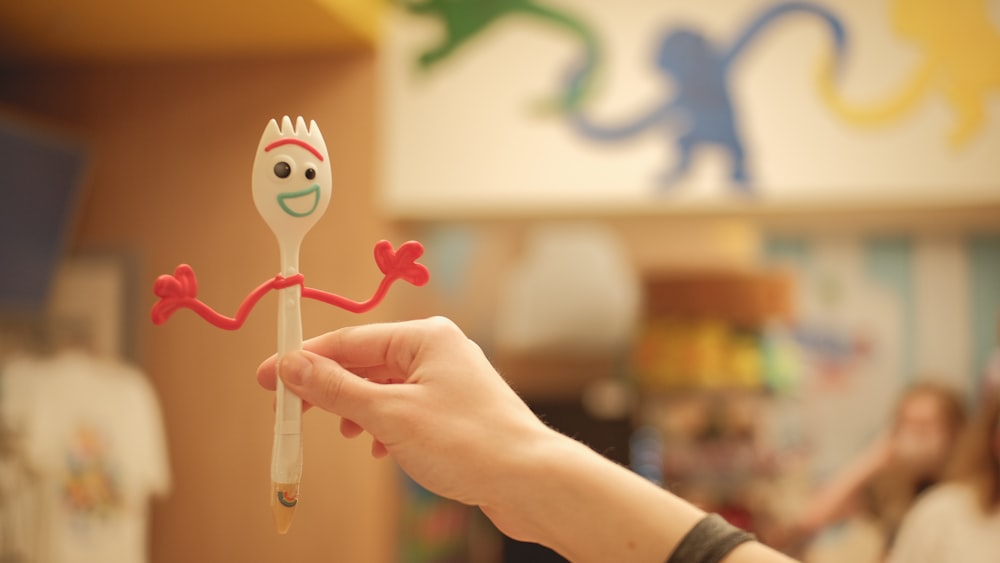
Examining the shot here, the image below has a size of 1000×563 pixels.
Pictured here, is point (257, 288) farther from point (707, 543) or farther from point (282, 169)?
point (707, 543)

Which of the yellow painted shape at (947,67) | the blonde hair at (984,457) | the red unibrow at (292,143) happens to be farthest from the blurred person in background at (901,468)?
the red unibrow at (292,143)

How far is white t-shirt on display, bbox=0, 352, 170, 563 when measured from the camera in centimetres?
172

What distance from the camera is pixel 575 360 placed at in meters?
3.65

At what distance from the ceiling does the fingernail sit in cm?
123

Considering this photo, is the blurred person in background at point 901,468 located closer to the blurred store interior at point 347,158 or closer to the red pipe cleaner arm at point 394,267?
the blurred store interior at point 347,158

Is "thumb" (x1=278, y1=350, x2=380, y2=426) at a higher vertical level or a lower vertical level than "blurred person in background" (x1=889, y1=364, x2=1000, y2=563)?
higher

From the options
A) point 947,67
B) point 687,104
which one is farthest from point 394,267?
point 947,67

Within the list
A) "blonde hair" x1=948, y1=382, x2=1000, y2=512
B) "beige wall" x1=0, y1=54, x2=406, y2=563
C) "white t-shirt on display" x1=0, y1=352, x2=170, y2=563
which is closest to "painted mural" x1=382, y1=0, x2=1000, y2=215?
"beige wall" x1=0, y1=54, x2=406, y2=563

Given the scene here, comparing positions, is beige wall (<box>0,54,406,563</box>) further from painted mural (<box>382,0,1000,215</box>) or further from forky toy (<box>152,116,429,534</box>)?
forky toy (<box>152,116,429,534</box>)

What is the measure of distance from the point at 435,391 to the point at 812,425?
4.29 m

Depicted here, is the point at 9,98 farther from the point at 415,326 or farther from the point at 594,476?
the point at 594,476

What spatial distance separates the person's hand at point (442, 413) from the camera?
2.24 ft

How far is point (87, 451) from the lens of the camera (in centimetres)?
179

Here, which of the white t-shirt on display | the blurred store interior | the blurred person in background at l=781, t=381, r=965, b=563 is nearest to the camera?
the white t-shirt on display
